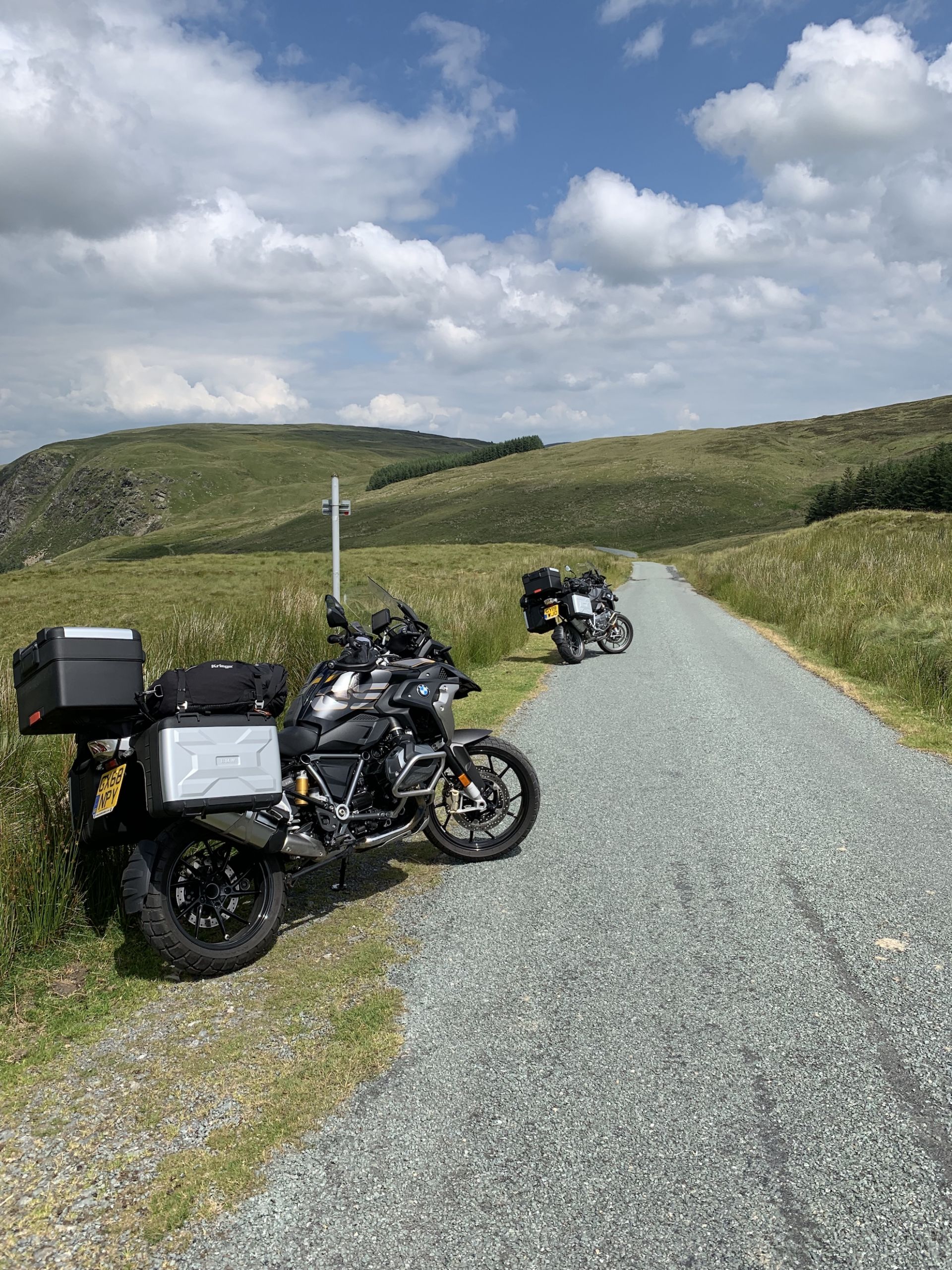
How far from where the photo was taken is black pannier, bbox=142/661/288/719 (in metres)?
3.57

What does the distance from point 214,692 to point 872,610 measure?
45.8ft

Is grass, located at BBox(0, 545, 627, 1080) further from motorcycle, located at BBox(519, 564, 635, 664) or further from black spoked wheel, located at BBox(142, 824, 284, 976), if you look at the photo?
motorcycle, located at BBox(519, 564, 635, 664)

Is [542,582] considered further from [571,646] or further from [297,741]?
[297,741]

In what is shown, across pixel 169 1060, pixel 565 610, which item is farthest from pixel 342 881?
pixel 565 610

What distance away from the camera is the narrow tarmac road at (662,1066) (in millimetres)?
2260

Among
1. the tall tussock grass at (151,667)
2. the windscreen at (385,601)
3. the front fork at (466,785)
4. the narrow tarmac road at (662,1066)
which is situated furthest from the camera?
the windscreen at (385,601)

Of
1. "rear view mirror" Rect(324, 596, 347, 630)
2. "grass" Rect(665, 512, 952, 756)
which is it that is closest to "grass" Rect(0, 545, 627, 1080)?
"rear view mirror" Rect(324, 596, 347, 630)

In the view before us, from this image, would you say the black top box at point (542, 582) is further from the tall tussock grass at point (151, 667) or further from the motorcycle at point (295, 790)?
the motorcycle at point (295, 790)

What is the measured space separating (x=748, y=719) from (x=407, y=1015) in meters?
6.69

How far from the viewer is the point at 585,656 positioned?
14.6 meters

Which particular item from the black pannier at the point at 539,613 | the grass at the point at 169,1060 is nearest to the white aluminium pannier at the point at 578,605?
the black pannier at the point at 539,613

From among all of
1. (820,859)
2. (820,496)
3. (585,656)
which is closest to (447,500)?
(820,496)

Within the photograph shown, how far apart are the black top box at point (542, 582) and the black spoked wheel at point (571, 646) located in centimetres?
63

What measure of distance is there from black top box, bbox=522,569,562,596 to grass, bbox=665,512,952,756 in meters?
4.20
